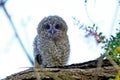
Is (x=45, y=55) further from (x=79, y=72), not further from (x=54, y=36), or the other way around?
(x=79, y=72)

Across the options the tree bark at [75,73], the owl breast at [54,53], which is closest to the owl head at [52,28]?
the owl breast at [54,53]

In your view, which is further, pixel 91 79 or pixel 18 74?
pixel 18 74

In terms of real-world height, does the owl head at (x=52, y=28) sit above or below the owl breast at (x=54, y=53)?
above

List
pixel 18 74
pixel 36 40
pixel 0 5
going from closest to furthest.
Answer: pixel 0 5 < pixel 18 74 < pixel 36 40

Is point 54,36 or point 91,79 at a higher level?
point 54,36

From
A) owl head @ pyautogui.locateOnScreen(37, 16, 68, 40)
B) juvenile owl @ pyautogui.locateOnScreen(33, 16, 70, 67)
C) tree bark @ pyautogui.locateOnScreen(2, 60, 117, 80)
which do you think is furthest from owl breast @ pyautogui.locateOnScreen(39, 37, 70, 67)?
tree bark @ pyautogui.locateOnScreen(2, 60, 117, 80)

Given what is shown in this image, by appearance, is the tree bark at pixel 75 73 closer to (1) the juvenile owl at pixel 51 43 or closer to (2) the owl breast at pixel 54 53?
(1) the juvenile owl at pixel 51 43

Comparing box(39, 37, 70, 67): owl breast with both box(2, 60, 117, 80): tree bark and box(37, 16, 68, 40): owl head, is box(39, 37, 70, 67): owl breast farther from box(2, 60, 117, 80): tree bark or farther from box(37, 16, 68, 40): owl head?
box(2, 60, 117, 80): tree bark

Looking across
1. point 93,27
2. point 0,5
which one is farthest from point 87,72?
point 0,5

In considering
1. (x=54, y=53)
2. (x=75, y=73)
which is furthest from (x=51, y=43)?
(x=75, y=73)
